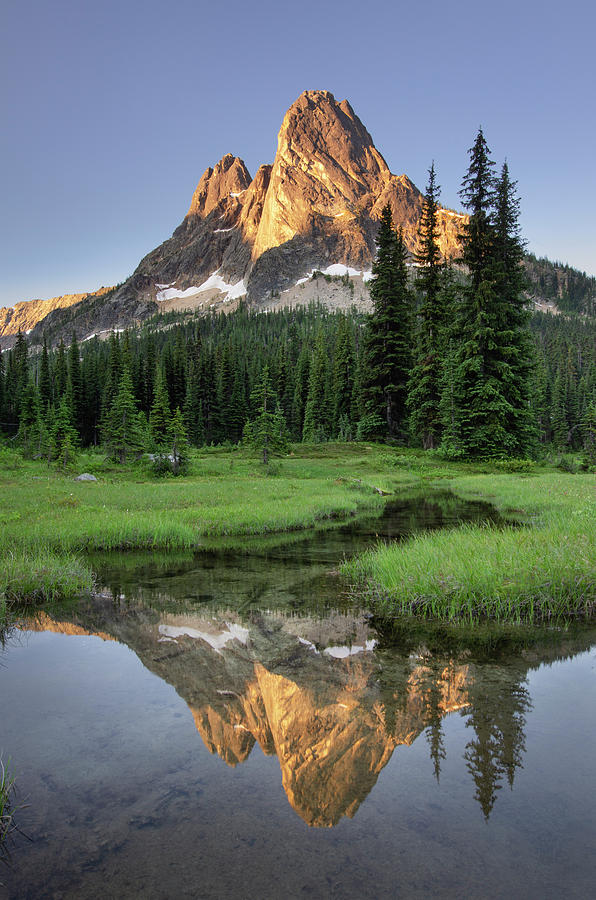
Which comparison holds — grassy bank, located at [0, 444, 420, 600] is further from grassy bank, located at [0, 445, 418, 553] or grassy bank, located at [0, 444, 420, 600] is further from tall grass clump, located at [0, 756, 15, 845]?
tall grass clump, located at [0, 756, 15, 845]

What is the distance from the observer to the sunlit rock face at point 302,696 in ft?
14.4

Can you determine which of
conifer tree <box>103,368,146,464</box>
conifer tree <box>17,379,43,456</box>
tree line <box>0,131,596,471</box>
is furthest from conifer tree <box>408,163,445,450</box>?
conifer tree <box>17,379,43,456</box>

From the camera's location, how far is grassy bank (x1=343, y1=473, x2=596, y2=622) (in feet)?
26.0

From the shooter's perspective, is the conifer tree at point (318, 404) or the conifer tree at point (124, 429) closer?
the conifer tree at point (124, 429)

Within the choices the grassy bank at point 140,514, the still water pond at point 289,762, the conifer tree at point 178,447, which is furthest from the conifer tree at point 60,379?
the still water pond at point 289,762

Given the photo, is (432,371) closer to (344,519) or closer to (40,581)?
(344,519)

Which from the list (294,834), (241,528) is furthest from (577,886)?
(241,528)

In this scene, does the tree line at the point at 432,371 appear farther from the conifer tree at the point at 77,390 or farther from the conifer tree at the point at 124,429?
the conifer tree at the point at 77,390

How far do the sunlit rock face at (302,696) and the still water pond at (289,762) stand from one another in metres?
0.02

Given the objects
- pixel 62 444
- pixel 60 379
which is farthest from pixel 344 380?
pixel 60 379

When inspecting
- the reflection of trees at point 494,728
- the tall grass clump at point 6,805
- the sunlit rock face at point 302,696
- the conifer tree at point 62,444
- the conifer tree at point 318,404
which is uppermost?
the conifer tree at point 318,404

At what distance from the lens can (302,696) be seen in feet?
18.5

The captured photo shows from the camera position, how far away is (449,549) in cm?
988

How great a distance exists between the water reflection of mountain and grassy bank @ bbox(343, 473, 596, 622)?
4.02ft
